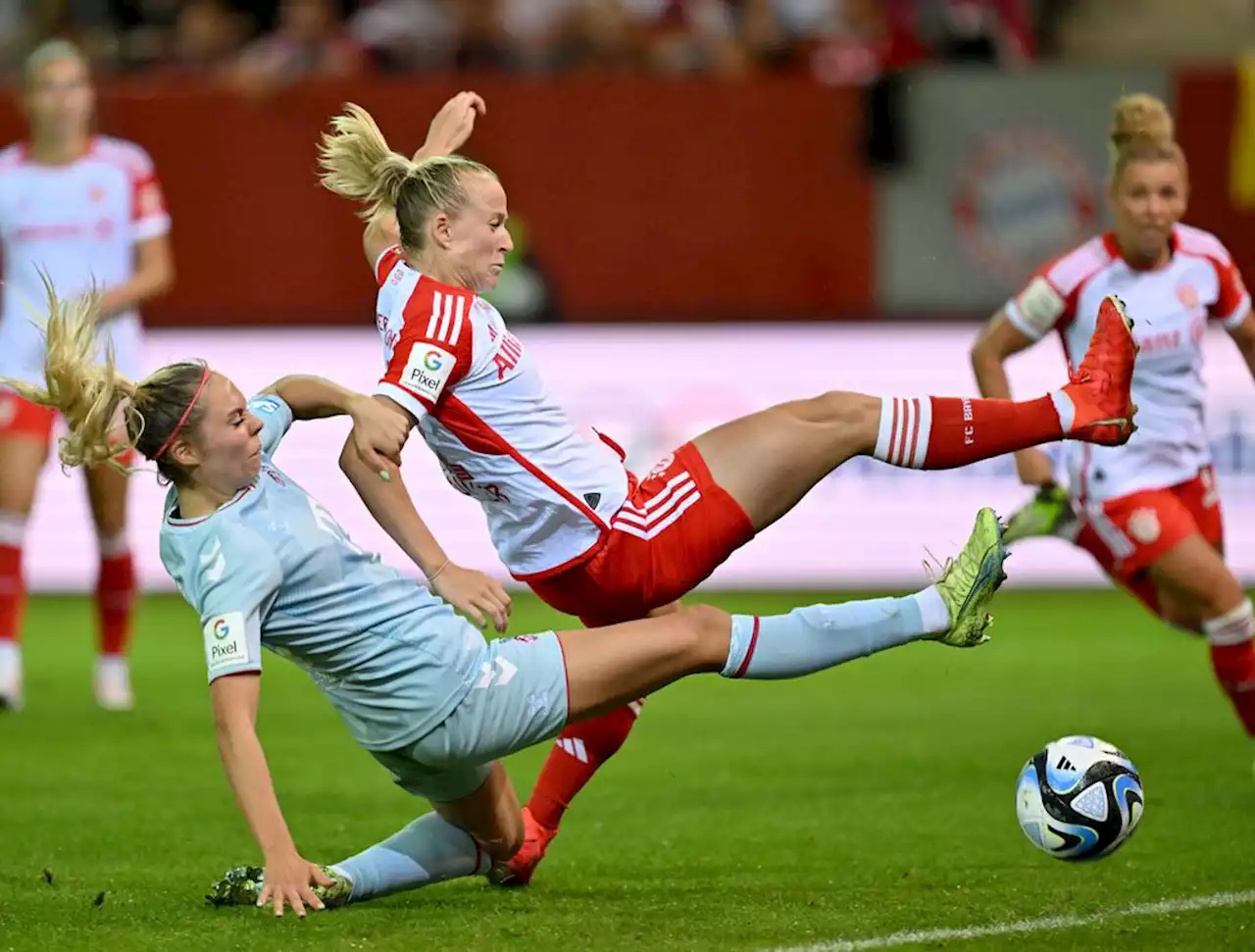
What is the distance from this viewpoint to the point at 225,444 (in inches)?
192

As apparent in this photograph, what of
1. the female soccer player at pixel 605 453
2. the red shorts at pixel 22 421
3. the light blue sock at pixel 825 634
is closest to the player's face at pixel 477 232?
the female soccer player at pixel 605 453

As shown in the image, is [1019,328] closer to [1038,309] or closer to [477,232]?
[1038,309]

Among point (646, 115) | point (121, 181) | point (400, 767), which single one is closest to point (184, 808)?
point (400, 767)

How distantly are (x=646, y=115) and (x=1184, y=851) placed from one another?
9.63 metres

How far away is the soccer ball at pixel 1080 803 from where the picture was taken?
519 cm

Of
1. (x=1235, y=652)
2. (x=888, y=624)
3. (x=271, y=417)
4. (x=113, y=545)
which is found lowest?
(x=113, y=545)

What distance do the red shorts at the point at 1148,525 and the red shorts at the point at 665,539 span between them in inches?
81.1

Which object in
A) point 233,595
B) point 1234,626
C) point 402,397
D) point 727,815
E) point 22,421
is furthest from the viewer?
point 22,421

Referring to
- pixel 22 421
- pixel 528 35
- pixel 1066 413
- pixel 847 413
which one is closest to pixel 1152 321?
pixel 1066 413

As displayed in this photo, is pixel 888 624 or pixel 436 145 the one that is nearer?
pixel 888 624

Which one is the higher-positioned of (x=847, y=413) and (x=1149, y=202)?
(x=1149, y=202)

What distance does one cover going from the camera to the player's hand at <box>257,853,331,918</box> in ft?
15.0

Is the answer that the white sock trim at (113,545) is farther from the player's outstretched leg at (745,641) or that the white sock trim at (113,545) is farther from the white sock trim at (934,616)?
the white sock trim at (934,616)

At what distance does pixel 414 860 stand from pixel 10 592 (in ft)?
13.0
